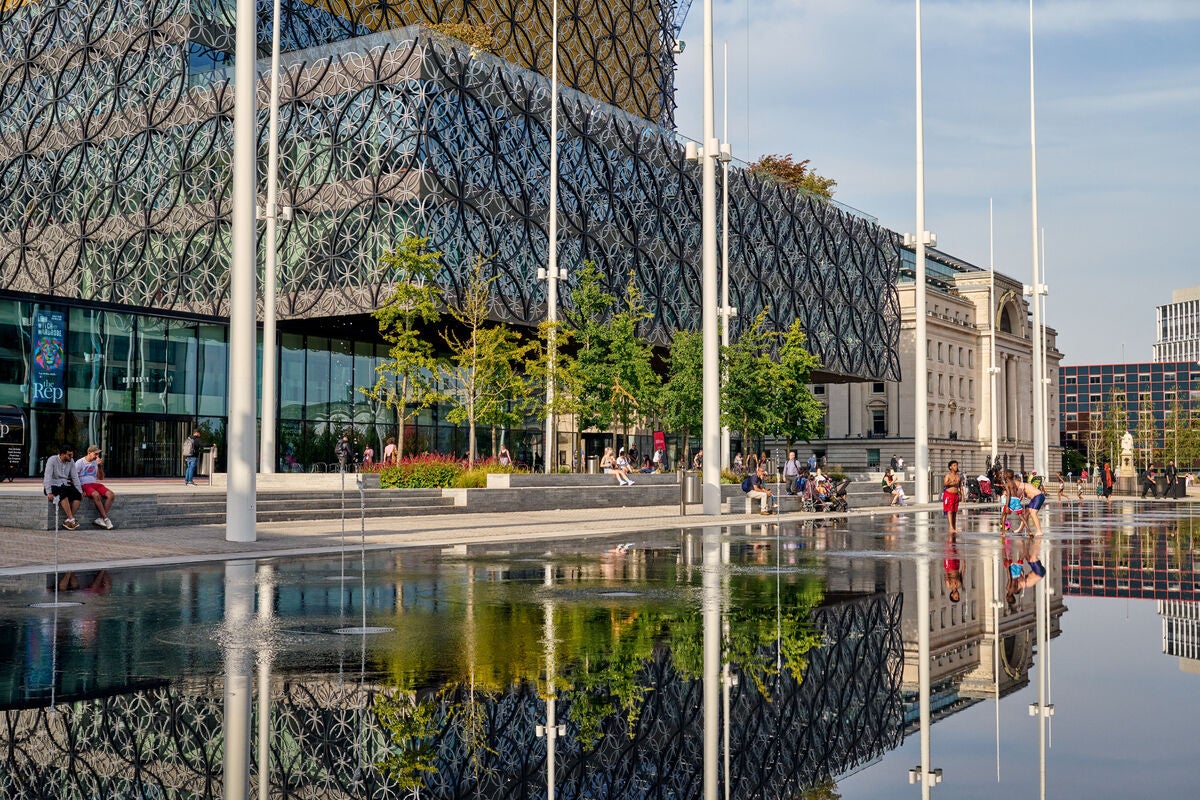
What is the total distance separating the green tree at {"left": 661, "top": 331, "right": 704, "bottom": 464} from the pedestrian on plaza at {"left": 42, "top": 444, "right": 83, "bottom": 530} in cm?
3067

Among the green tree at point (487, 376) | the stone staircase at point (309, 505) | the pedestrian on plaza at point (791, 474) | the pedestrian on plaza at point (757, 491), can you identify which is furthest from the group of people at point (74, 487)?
the pedestrian on plaza at point (791, 474)

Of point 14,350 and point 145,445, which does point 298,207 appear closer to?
point 145,445

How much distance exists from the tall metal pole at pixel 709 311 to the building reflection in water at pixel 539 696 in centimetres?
1812

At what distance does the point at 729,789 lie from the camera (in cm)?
604

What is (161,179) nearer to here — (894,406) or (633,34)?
(633,34)

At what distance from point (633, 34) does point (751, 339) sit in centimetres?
3961

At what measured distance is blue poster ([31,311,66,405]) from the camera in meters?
44.2

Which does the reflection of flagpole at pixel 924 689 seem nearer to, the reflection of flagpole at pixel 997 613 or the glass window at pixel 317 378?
the reflection of flagpole at pixel 997 613

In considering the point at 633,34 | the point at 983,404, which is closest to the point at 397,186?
the point at 633,34

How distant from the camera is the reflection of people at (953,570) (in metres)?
14.6

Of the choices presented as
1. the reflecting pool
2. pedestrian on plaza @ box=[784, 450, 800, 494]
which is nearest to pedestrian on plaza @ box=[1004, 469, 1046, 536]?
the reflecting pool

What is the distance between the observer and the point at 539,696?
26.2ft

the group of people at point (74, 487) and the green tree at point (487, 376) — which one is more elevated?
the green tree at point (487, 376)

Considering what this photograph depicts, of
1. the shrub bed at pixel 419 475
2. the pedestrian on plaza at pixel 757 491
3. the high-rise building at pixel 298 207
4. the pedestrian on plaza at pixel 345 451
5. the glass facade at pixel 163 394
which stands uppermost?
the high-rise building at pixel 298 207
